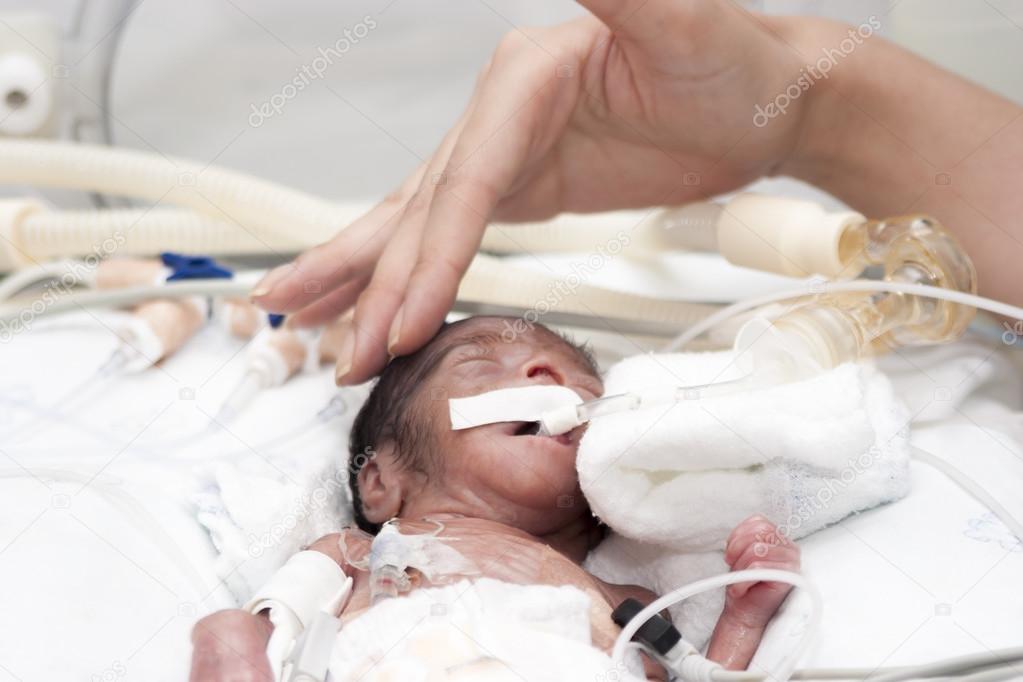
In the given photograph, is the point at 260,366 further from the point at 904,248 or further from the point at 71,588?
the point at 904,248

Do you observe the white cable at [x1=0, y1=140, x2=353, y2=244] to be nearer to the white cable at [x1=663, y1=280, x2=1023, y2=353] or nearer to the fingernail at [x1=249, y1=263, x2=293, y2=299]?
the fingernail at [x1=249, y1=263, x2=293, y2=299]

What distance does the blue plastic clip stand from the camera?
1618 mm

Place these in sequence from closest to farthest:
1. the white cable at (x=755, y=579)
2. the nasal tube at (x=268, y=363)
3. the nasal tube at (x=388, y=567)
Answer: the white cable at (x=755, y=579) < the nasal tube at (x=388, y=567) < the nasal tube at (x=268, y=363)

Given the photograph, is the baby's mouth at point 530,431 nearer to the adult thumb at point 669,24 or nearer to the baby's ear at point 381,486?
the baby's ear at point 381,486

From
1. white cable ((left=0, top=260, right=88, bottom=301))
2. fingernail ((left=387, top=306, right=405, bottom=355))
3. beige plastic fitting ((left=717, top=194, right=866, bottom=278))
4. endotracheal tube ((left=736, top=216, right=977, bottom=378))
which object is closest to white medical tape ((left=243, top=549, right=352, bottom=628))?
fingernail ((left=387, top=306, right=405, bottom=355))

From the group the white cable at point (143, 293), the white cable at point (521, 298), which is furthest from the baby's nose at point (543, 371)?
the white cable at point (143, 293)

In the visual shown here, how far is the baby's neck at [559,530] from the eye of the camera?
3.61 feet

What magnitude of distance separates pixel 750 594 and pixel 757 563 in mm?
39

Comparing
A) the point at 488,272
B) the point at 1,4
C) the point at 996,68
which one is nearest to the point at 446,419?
the point at 488,272

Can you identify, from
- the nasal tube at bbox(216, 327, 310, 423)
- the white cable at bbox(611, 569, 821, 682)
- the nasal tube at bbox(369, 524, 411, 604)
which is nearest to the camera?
the white cable at bbox(611, 569, 821, 682)

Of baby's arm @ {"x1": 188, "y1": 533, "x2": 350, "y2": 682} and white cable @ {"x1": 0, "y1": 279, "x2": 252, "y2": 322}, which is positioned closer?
baby's arm @ {"x1": 188, "y1": 533, "x2": 350, "y2": 682}

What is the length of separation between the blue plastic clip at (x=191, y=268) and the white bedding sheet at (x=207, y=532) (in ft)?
0.71

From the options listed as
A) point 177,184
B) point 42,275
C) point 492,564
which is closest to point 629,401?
point 492,564

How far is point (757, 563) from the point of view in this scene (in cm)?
94
